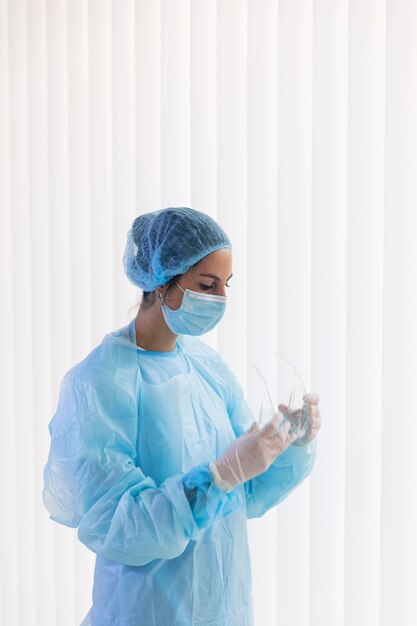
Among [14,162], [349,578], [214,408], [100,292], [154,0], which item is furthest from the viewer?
[14,162]

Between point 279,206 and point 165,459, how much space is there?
761 mm

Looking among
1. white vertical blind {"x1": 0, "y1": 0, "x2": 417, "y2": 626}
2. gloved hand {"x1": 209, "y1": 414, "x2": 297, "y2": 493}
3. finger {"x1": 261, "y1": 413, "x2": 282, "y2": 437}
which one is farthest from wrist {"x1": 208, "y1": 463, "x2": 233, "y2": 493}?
white vertical blind {"x1": 0, "y1": 0, "x2": 417, "y2": 626}

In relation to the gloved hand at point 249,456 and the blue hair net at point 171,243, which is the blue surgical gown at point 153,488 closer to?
the gloved hand at point 249,456

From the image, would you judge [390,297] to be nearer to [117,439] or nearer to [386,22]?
[386,22]

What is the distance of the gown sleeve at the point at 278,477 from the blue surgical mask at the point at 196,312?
25 cm

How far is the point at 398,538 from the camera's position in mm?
1668

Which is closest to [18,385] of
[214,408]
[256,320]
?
[256,320]

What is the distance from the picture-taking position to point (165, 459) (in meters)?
1.29

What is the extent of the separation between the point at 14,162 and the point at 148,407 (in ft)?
4.17

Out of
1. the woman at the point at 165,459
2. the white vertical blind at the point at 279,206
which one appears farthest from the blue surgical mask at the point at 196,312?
the white vertical blind at the point at 279,206

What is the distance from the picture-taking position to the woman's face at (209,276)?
132 cm

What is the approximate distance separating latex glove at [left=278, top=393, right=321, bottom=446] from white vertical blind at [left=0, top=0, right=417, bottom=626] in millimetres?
395

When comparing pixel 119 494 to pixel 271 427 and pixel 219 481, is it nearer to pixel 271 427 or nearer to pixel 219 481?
pixel 219 481

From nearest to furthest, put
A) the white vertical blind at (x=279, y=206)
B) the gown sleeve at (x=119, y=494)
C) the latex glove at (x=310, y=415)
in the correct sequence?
1. the gown sleeve at (x=119, y=494)
2. the latex glove at (x=310, y=415)
3. the white vertical blind at (x=279, y=206)
